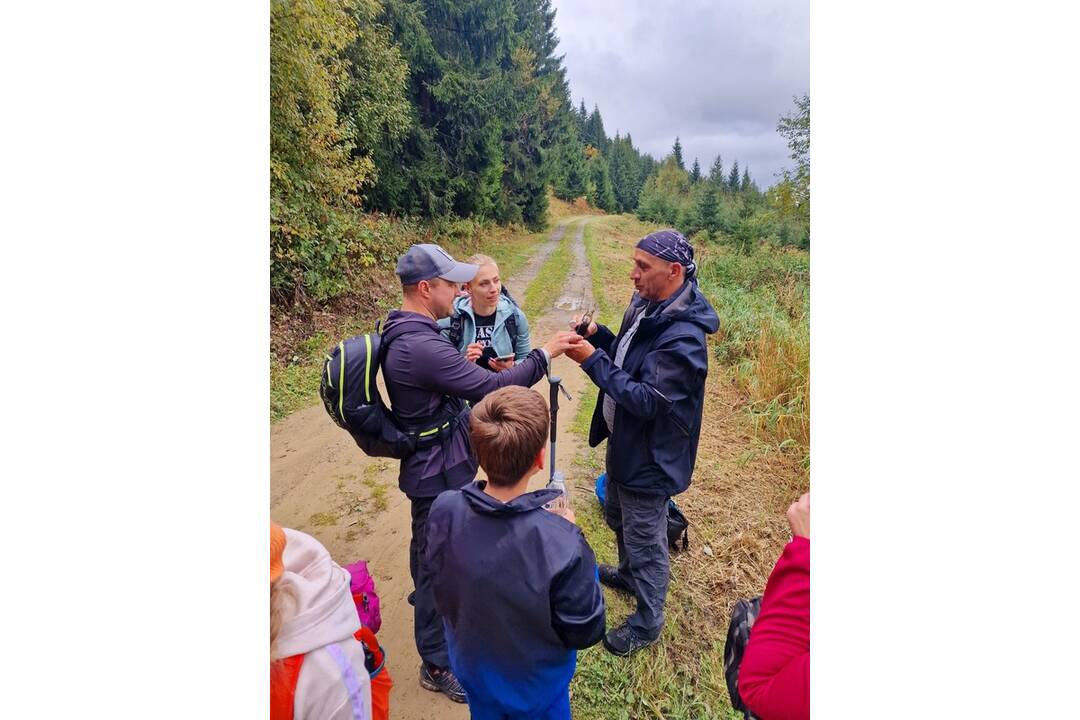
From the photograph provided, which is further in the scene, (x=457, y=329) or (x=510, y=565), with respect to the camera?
(x=457, y=329)

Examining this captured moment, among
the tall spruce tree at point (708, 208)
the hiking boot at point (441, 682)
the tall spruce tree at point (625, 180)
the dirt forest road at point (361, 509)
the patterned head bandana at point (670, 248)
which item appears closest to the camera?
the patterned head bandana at point (670, 248)

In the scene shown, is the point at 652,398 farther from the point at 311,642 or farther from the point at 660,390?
the point at 311,642

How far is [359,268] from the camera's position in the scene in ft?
14.6

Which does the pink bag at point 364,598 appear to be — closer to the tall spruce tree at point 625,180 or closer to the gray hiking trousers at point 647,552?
the gray hiking trousers at point 647,552

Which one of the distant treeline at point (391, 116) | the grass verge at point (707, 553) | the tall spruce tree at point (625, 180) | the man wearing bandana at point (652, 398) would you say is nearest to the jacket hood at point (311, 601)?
the man wearing bandana at point (652, 398)

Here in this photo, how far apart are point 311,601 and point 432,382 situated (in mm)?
865

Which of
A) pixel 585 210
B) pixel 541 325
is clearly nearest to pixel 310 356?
pixel 541 325

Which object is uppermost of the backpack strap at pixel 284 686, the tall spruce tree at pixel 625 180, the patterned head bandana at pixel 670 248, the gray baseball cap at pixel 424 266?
the tall spruce tree at pixel 625 180

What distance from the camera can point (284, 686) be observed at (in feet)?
3.71

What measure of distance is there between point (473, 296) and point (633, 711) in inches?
92.7

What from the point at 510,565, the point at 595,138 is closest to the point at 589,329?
the point at 510,565

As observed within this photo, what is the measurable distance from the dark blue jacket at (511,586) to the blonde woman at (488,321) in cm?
162

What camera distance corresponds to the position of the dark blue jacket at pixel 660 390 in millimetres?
1956
